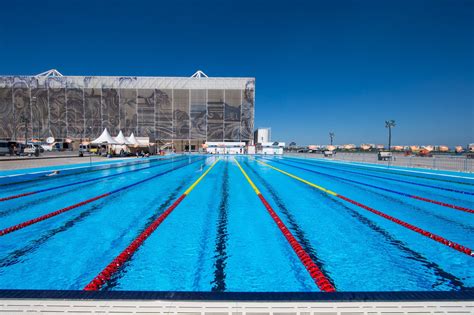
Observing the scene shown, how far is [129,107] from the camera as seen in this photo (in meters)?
53.6

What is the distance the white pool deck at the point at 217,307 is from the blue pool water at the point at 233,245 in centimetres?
113

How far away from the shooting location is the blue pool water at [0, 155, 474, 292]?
264cm

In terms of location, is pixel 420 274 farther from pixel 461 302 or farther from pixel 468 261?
pixel 461 302

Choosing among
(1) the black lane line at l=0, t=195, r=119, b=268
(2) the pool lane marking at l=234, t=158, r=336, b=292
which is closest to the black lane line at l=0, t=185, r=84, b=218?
(1) the black lane line at l=0, t=195, r=119, b=268

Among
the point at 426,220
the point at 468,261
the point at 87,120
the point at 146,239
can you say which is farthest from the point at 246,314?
the point at 87,120

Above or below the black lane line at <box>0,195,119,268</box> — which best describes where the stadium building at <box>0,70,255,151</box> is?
above

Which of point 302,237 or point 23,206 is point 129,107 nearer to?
point 23,206

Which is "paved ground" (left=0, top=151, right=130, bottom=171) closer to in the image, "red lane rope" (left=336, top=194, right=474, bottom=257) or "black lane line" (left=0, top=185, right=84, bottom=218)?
"black lane line" (left=0, top=185, right=84, bottom=218)

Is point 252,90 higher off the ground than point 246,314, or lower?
higher

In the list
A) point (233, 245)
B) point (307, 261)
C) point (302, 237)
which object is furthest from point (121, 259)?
point (302, 237)

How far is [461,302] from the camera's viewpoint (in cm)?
144

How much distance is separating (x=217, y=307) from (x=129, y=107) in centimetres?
5897

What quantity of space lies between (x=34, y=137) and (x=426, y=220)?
232ft

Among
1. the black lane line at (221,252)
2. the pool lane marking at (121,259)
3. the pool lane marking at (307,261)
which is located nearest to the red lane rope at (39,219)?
the pool lane marking at (121,259)
